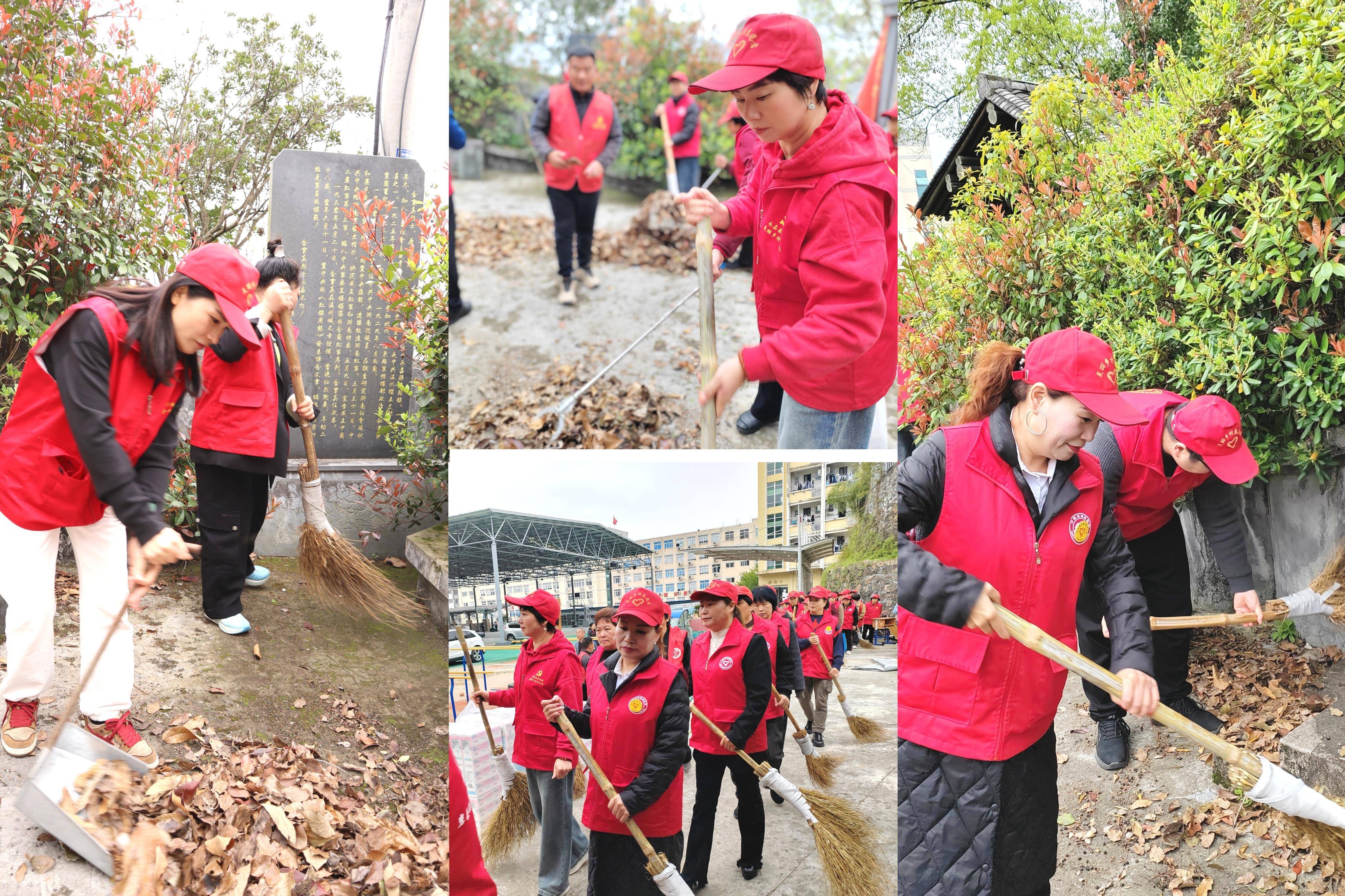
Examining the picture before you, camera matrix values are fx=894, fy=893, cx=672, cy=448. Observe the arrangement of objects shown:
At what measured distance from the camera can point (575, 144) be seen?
7.04 feet

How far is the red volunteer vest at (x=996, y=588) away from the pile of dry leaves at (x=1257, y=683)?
649mm

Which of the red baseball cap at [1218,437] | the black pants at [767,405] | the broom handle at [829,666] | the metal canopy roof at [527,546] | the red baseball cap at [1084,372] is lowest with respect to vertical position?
the broom handle at [829,666]

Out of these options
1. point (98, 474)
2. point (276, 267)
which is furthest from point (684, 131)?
point (98, 474)

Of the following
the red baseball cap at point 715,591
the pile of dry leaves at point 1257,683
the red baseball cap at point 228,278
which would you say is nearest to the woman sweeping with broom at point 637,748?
the red baseball cap at point 715,591

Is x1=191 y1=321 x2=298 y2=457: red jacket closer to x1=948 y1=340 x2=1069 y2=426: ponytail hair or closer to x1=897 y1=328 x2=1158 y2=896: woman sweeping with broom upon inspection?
x1=897 y1=328 x2=1158 y2=896: woman sweeping with broom

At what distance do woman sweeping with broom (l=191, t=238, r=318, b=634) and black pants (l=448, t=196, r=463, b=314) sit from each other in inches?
23.8

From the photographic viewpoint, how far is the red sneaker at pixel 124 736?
2.43 metres

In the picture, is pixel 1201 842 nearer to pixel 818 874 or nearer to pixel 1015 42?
pixel 818 874

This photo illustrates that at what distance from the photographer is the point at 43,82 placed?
8.14ft

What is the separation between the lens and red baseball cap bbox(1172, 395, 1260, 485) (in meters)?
2.60

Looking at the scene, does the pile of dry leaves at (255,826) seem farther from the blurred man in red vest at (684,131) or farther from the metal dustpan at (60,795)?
the blurred man in red vest at (684,131)

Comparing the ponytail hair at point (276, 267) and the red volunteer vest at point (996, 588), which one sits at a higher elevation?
the ponytail hair at point (276, 267)

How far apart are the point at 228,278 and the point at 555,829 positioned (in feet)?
5.90

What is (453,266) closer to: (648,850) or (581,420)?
(581,420)
